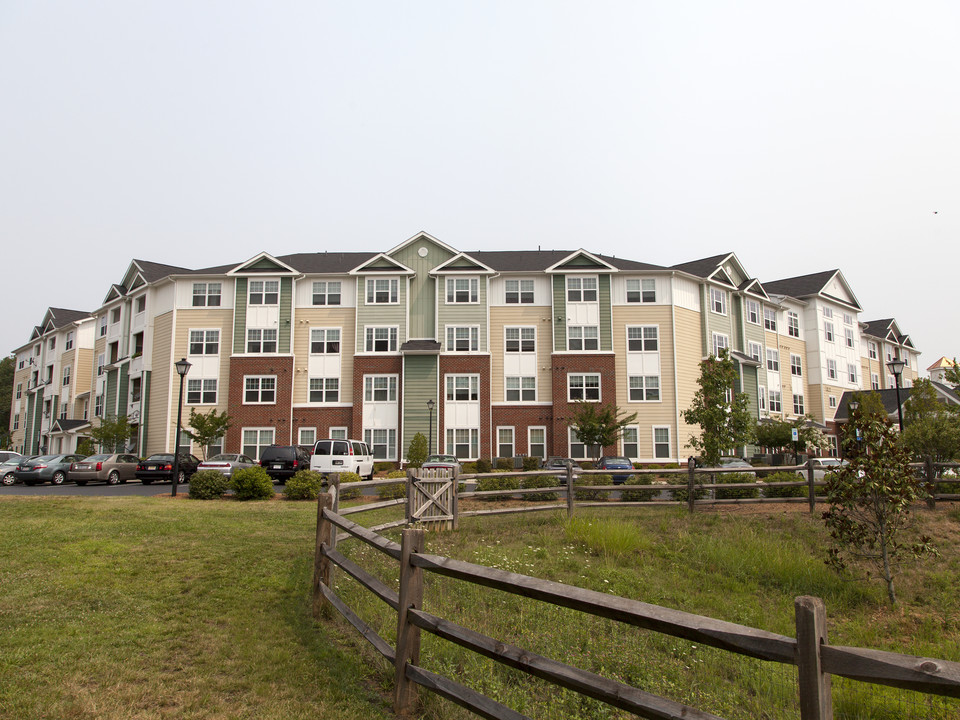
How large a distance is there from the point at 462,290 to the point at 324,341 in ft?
30.7

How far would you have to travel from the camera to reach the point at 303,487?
70.5 ft

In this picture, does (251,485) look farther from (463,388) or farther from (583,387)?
(583,387)

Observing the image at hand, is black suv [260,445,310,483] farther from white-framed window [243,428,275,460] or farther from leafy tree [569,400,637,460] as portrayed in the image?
leafy tree [569,400,637,460]

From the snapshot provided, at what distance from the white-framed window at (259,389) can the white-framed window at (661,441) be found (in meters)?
23.5

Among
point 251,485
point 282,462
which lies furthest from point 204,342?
point 251,485

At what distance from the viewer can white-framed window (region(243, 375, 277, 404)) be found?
4319cm

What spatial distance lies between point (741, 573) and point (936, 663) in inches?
353

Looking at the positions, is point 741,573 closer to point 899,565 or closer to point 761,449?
point 899,565

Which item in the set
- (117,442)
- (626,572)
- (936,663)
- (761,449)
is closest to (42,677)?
(936,663)

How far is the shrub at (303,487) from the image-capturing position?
21.5 metres

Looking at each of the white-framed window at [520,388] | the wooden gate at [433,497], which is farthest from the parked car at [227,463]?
the wooden gate at [433,497]

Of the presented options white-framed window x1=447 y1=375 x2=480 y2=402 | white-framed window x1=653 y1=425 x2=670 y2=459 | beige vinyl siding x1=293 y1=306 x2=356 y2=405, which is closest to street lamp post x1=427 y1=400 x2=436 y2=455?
white-framed window x1=447 y1=375 x2=480 y2=402

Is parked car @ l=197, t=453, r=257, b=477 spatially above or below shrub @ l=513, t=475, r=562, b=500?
above

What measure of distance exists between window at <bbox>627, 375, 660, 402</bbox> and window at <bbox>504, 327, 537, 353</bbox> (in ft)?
21.1
